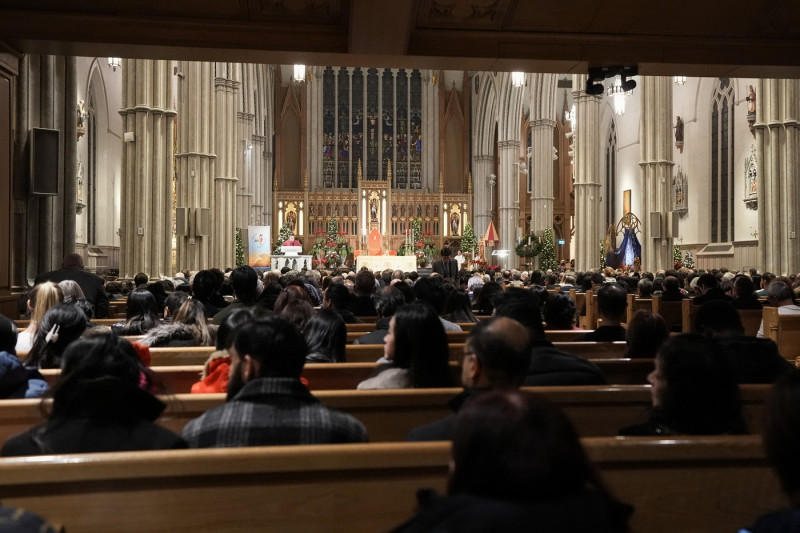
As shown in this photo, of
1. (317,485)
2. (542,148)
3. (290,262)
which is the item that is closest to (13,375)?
(317,485)

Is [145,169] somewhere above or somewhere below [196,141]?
below

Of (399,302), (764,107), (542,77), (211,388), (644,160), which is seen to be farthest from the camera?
(542,77)

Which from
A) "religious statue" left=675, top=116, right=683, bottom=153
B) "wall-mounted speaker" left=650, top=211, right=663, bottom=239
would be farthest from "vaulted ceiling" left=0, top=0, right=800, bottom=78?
"religious statue" left=675, top=116, right=683, bottom=153

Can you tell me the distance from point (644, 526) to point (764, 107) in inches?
635

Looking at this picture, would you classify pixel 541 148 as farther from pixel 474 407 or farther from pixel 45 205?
pixel 474 407

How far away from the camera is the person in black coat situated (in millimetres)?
7336

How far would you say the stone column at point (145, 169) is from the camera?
13734mm

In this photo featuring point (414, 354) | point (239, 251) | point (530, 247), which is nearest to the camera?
point (414, 354)

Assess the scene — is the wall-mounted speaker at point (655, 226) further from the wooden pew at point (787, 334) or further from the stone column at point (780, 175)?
the wooden pew at point (787, 334)

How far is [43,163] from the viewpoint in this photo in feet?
25.8

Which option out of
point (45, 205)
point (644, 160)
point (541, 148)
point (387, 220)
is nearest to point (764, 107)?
point (644, 160)

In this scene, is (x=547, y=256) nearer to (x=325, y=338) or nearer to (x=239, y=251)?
(x=239, y=251)

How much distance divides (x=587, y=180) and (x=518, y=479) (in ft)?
68.3

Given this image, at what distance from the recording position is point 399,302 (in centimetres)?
628
